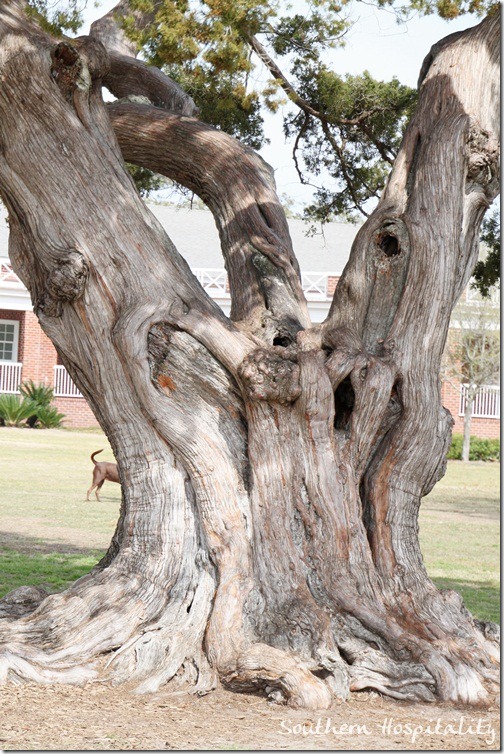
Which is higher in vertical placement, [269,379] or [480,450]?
[269,379]

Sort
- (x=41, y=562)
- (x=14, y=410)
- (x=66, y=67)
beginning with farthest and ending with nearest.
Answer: (x=14, y=410) < (x=41, y=562) < (x=66, y=67)

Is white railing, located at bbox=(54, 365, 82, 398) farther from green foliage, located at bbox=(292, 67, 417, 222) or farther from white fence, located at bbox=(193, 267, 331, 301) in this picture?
green foliage, located at bbox=(292, 67, 417, 222)

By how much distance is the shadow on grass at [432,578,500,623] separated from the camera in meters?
8.58

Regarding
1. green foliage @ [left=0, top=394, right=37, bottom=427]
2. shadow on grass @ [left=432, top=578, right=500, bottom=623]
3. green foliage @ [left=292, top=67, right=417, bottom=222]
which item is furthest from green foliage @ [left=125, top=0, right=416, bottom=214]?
green foliage @ [left=0, top=394, right=37, bottom=427]

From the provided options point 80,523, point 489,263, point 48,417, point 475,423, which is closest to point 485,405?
point 475,423

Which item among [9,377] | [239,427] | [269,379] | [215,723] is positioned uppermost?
[9,377]

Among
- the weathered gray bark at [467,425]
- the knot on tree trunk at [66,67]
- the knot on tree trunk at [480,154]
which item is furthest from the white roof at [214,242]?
the knot on tree trunk at [66,67]

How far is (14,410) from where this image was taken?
26750 millimetres

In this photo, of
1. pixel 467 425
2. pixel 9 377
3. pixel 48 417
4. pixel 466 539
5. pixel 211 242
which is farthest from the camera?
pixel 211 242

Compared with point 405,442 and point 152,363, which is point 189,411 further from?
point 405,442

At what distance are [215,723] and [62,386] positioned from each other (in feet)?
83.4

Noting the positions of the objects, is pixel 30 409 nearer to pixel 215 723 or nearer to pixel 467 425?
pixel 467 425

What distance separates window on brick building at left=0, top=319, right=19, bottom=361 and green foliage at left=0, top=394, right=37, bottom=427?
11.9ft

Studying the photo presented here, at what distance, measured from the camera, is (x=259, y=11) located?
23.2 feet
